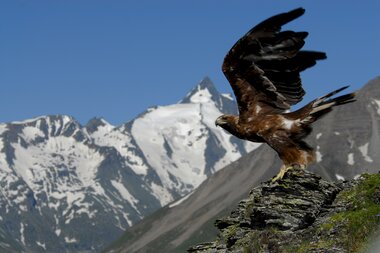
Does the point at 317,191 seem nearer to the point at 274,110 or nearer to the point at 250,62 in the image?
the point at 274,110

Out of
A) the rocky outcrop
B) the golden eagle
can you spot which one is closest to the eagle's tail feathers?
the golden eagle

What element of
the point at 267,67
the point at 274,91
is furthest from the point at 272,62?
the point at 274,91

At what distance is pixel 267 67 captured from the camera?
21.1 metres

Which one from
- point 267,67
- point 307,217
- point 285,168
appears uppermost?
point 267,67

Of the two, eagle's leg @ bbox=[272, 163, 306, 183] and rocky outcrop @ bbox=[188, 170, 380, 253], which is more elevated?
eagle's leg @ bbox=[272, 163, 306, 183]

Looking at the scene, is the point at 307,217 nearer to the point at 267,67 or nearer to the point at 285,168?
the point at 285,168

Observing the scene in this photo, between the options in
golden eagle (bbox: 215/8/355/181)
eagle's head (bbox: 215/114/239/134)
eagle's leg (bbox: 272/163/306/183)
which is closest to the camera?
golden eagle (bbox: 215/8/355/181)

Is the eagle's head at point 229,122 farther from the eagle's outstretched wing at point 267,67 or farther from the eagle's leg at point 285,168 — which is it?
the eagle's leg at point 285,168

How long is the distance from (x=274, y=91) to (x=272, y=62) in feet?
2.64

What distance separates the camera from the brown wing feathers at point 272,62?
20.5 meters

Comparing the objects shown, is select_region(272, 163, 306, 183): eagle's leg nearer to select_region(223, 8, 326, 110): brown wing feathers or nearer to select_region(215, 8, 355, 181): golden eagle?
select_region(215, 8, 355, 181): golden eagle

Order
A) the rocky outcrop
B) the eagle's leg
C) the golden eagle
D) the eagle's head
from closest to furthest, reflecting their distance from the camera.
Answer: the rocky outcrop
the golden eagle
the eagle's leg
the eagle's head

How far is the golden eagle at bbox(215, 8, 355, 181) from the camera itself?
20.5 meters

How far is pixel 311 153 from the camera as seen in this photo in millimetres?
20469
